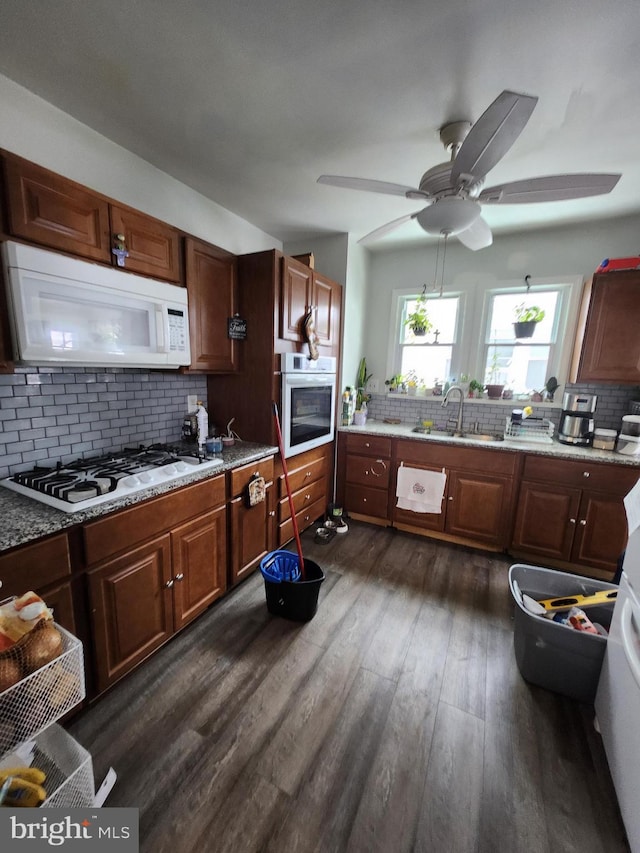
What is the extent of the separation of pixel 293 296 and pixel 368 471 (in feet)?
5.13

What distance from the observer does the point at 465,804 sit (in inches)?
44.1

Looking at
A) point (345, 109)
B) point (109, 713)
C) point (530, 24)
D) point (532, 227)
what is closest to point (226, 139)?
point (345, 109)

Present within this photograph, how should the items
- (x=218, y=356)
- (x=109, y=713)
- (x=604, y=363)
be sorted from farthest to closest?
A: 1. (x=604, y=363)
2. (x=218, y=356)
3. (x=109, y=713)

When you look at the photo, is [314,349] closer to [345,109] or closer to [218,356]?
[218,356]

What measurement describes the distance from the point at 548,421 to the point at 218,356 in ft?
8.81

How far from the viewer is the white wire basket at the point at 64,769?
2.90 ft

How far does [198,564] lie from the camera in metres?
1.77

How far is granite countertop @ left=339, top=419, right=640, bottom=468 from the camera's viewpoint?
2234 millimetres

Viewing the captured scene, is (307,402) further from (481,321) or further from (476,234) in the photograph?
(481,321)

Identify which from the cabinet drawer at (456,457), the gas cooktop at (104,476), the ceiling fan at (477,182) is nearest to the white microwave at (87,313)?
the gas cooktop at (104,476)

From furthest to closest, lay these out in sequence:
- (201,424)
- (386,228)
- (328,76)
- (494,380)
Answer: (494,380)
(201,424)
(386,228)
(328,76)

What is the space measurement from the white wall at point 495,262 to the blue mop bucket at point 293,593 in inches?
84.7

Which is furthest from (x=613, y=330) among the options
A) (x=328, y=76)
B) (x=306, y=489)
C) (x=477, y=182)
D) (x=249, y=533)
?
(x=249, y=533)

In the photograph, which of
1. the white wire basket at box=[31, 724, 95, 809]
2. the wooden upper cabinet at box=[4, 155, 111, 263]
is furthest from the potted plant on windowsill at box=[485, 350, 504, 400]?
the white wire basket at box=[31, 724, 95, 809]
